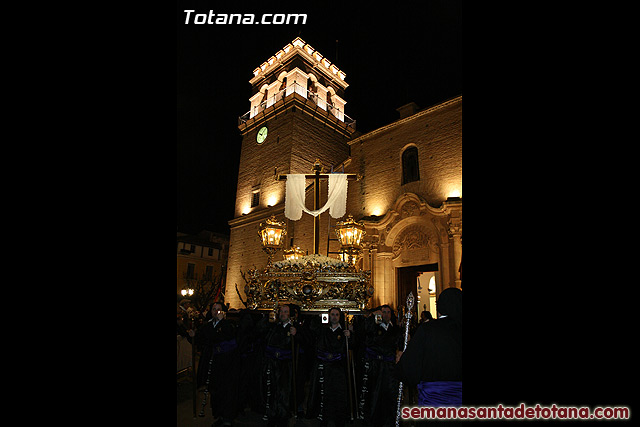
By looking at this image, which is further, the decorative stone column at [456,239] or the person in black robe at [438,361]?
the decorative stone column at [456,239]

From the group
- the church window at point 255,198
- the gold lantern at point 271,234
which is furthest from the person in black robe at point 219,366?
the church window at point 255,198

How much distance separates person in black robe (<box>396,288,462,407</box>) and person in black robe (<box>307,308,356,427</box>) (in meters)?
2.59

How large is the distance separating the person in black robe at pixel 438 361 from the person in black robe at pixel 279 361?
313 centimetres

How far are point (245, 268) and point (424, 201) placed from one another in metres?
11.7

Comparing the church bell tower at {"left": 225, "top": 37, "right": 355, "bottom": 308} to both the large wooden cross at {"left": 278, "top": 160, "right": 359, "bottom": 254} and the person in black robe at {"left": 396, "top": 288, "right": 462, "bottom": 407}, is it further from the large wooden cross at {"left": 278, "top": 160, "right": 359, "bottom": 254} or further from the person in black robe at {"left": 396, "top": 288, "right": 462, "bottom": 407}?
the person in black robe at {"left": 396, "top": 288, "right": 462, "bottom": 407}

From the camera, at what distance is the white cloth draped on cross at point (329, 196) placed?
12.5 m

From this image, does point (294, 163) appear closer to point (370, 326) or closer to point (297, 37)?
point (297, 37)

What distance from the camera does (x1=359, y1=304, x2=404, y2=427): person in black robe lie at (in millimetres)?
6168

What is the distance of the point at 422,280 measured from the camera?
19.8 meters

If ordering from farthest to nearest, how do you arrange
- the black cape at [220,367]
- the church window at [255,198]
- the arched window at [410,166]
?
the church window at [255,198] → the arched window at [410,166] → the black cape at [220,367]

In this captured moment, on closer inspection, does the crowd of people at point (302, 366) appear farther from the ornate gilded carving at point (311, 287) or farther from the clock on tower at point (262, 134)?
the clock on tower at point (262, 134)

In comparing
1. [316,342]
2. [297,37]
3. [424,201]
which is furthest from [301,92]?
[316,342]

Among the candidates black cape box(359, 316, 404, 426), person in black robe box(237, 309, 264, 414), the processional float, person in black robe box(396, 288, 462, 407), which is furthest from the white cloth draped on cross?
person in black robe box(396, 288, 462, 407)

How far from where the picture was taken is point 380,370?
20.7ft
